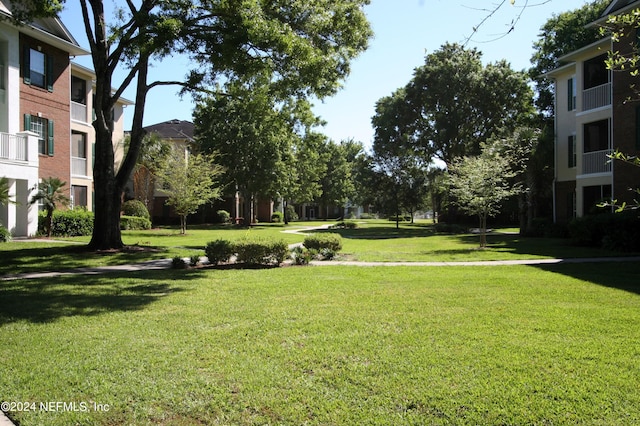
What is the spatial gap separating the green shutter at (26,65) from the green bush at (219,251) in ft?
51.1

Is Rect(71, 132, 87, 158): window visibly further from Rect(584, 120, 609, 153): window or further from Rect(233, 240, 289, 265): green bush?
Rect(584, 120, 609, 153): window

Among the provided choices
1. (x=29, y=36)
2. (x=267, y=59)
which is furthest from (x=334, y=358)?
(x=29, y=36)

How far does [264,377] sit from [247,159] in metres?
35.9

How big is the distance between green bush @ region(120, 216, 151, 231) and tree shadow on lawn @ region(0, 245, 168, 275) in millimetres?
12468

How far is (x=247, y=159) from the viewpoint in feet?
129

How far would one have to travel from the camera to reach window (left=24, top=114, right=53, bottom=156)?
22.8 m

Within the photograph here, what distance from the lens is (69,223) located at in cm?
2281

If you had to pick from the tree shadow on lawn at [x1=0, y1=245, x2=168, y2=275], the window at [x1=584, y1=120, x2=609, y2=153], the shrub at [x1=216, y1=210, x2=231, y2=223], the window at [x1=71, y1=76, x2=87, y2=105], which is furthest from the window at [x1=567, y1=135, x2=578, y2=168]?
the shrub at [x1=216, y1=210, x2=231, y2=223]

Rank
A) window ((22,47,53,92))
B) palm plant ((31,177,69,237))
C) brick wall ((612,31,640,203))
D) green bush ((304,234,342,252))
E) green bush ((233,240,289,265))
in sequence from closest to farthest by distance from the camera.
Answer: green bush ((233,240,289,265))
green bush ((304,234,342,252))
brick wall ((612,31,640,203))
palm plant ((31,177,69,237))
window ((22,47,53,92))

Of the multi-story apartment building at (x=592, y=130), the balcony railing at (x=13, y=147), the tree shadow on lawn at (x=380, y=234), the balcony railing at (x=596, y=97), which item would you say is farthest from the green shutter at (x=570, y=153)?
the balcony railing at (x=13, y=147)

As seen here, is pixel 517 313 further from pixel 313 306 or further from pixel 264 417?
pixel 264 417

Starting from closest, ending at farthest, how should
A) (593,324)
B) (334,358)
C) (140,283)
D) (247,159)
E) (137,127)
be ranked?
(334,358) → (593,324) → (140,283) → (137,127) → (247,159)

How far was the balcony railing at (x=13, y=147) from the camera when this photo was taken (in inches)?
761

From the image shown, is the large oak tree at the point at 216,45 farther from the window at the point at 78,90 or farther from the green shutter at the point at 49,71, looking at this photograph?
the window at the point at 78,90
